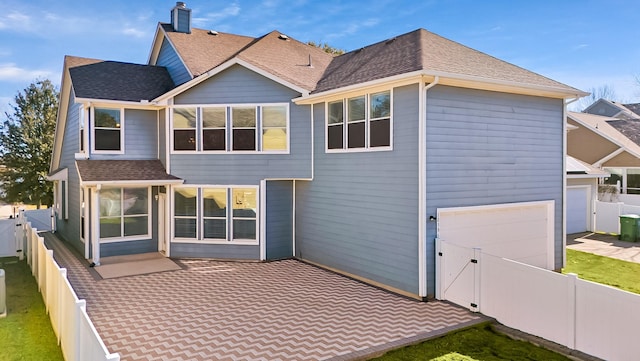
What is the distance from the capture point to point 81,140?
46.7 feet

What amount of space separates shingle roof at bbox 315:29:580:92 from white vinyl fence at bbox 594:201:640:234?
378 inches

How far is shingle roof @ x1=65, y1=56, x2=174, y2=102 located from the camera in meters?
13.7

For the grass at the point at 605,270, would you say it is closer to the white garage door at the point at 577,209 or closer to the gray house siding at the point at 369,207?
the white garage door at the point at 577,209

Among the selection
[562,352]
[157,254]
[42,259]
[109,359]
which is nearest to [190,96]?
[157,254]

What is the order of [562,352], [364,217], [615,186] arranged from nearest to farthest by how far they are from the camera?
1. [562,352]
2. [364,217]
3. [615,186]

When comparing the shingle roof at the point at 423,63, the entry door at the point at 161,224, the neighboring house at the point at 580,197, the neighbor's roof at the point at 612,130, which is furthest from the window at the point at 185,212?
the neighbor's roof at the point at 612,130

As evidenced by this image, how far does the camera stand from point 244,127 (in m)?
13.3

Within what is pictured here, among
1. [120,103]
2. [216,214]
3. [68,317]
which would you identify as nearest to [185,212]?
[216,214]

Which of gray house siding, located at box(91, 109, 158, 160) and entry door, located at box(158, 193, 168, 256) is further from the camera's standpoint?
entry door, located at box(158, 193, 168, 256)

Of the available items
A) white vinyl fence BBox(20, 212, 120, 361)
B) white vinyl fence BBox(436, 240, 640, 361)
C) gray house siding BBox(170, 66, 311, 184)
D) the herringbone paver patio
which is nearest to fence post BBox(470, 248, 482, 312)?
white vinyl fence BBox(436, 240, 640, 361)

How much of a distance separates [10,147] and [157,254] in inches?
852

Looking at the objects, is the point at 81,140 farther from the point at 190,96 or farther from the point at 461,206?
the point at 461,206

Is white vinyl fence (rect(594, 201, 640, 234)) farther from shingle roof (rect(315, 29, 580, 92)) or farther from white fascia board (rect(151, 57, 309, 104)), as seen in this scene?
white fascia board (rect(151, 57, 309, 104))

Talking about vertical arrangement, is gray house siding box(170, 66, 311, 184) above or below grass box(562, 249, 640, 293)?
above
